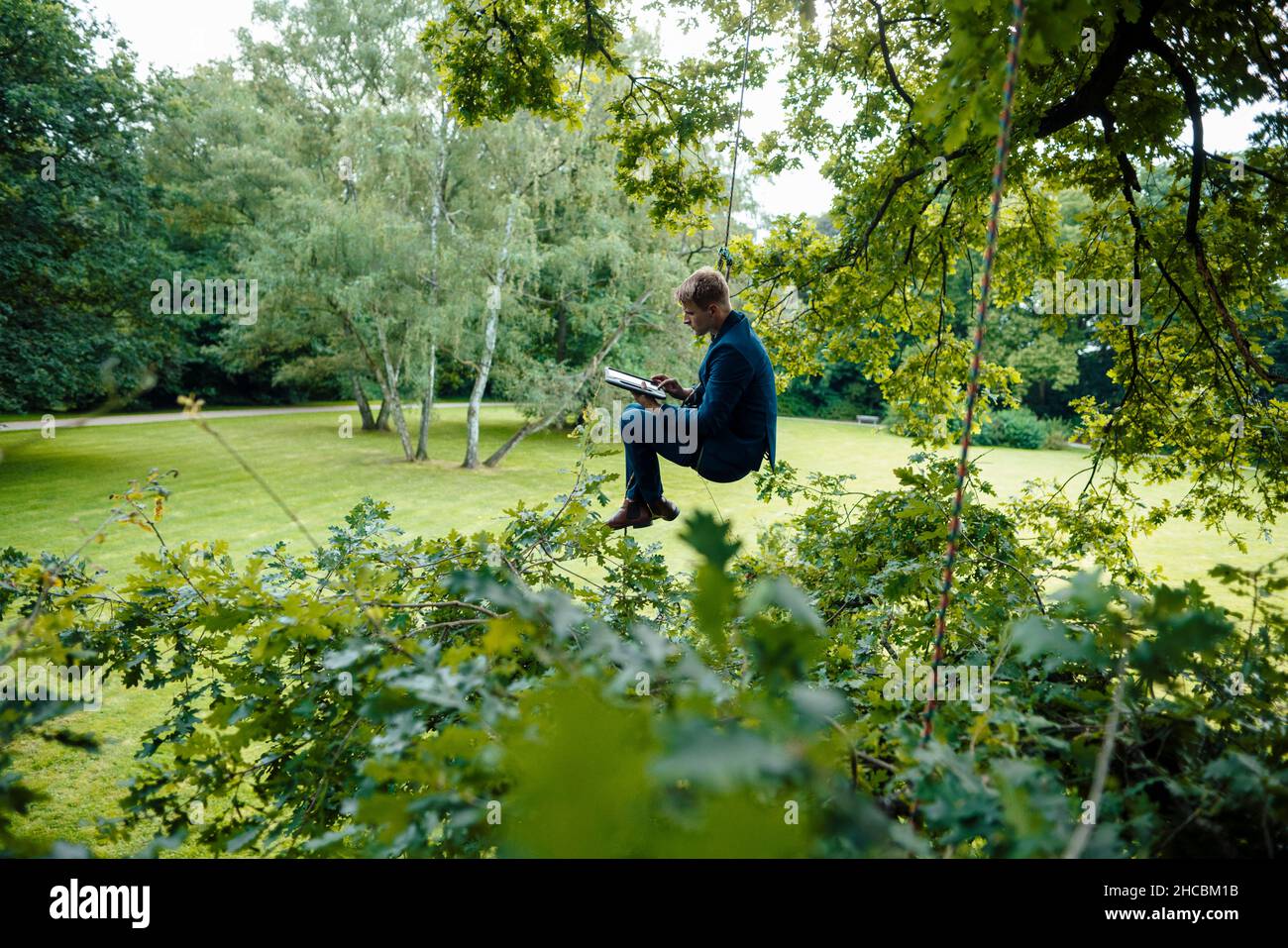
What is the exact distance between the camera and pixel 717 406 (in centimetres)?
352

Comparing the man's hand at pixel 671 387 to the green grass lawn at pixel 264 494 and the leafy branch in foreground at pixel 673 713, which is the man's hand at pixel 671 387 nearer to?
the leafy branch in foreground at pixel 673 713

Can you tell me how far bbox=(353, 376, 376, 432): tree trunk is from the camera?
82.6ft

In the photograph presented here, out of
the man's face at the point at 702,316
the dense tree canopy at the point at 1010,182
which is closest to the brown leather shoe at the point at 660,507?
the man's face at the point at 702,316

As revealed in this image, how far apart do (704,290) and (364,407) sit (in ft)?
83.5

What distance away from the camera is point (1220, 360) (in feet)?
17.9

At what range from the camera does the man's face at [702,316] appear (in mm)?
3574

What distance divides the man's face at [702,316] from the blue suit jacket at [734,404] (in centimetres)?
7

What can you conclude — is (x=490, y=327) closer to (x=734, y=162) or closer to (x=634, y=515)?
(x=734, y=162)

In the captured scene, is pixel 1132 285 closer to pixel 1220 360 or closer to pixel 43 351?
pixel 1220 360

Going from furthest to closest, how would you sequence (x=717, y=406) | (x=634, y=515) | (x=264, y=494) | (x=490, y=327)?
(x=490, y=327) → (x=264, y=494) → (x=634, y=515) → (x=717, y=406)

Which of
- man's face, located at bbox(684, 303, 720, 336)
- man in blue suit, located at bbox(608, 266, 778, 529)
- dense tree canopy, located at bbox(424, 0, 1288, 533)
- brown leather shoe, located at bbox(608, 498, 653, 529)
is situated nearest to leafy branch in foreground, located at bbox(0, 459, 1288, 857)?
brown leather shoe, located at bbox(608, 498, 653, 529)

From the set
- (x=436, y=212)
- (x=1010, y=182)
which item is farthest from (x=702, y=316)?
(x=436, y=212)

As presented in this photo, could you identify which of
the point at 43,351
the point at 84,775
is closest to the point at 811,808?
the point at 84,775
